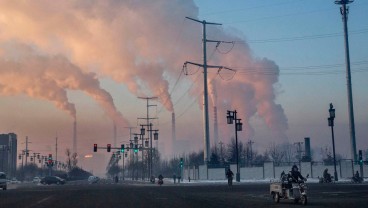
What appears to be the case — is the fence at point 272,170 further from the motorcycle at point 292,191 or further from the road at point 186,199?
the motorcycle at point 292,191

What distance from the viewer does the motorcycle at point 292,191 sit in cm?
2392

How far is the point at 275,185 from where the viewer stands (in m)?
26.1

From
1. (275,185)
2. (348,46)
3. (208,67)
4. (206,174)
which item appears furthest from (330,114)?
(275,185)

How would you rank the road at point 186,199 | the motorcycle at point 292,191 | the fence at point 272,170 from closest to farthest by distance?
the motorcycle at point 292,191
the road at point 186,199
the fence at point 272,170

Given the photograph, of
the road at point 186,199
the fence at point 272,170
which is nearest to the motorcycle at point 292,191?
the road at point 186,199

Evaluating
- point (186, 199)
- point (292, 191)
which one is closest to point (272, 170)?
point (186, 199)

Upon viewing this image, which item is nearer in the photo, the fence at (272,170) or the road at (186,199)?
the road at (186,199)

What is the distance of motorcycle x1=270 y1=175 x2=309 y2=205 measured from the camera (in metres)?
23.9

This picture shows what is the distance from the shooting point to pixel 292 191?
80.3 ft

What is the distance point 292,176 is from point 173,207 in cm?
635

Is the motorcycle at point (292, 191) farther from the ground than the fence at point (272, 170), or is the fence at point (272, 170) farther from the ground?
the fence at point (272, 170)

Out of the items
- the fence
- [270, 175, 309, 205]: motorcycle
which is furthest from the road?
the fence

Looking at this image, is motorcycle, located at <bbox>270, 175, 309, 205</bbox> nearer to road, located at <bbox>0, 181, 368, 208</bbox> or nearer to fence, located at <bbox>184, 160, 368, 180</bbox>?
road, located at <bbox>0, 181, 368, 208</bbox>

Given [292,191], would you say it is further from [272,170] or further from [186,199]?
[272,170]
